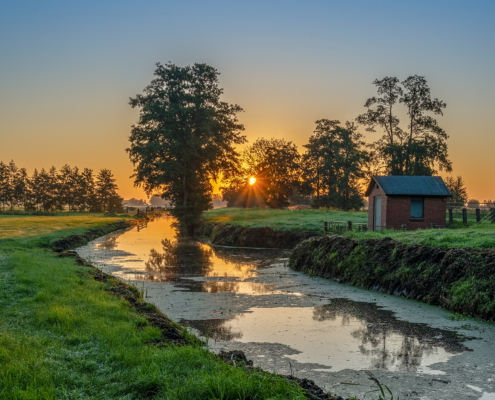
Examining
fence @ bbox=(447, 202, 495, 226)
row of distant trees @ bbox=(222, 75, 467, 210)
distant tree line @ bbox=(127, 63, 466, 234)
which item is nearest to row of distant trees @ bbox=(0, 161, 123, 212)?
row of distant trees @ bbox=(222, 75, 467, 210)

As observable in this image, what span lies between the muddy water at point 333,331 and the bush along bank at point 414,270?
1.85ft

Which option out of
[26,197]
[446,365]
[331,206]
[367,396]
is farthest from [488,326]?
[26,197]

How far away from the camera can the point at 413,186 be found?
2922 cm

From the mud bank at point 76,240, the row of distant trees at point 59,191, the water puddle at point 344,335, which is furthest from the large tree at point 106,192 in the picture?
the water puddle at point 344,335

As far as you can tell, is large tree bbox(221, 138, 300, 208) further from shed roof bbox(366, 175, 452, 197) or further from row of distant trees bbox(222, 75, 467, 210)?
shed roof bbox(366, 175, 452, 197)

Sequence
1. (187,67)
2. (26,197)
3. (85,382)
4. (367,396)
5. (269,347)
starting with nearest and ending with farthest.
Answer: (85,382) < (367,396) < (269,347) < (187,67) < (26,197)

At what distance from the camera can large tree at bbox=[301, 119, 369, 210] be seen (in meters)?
66.7

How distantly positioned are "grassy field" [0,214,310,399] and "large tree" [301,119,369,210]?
57988mm

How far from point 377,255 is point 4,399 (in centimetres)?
1374

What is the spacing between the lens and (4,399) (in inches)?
203

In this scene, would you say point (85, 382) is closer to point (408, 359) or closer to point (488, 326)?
point (408, 359)

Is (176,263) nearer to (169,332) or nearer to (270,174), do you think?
(169,332)

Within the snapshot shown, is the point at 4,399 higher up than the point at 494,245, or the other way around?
the point at 494,245

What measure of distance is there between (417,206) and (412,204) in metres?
0.34
